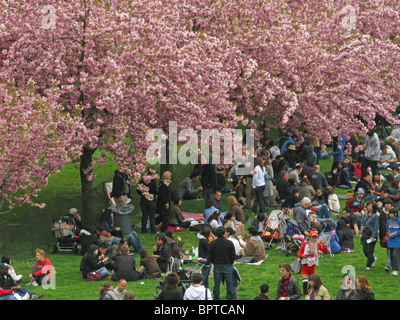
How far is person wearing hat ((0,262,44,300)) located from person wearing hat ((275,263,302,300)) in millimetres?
6135

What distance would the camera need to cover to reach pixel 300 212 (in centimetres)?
2530

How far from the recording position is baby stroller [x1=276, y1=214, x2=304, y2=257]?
2481 cm

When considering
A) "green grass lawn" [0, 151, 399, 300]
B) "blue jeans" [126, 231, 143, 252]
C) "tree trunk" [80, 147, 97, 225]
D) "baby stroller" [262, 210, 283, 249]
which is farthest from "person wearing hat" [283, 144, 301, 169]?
"blue jeans" [126, 231, 143, 252]

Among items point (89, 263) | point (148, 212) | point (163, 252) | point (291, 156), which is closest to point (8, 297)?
point (89, 263)

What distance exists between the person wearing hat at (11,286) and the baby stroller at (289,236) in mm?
7649

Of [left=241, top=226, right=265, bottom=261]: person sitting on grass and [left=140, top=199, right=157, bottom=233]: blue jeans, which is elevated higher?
[left=140, top=199, right=157, bottom=233]: blue jeans

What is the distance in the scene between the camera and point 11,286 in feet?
68.3

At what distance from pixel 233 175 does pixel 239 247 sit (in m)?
9.95

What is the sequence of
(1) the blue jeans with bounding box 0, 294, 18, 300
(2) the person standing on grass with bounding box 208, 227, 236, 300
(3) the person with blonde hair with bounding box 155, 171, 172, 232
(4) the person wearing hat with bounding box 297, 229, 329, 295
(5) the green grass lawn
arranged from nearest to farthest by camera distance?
(2) the person standing on grass with bounding box 208, 227, 236, 300
(1) the blue jeans with bounding box 0, 294, 18, 300
(4) the person wearing hat with bounding box 297, 229, 329, 295
(5) the green grass lawn
(3) the person with blonde hair with bounding box 155, 171, 172, 232

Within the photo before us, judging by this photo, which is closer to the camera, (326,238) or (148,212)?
(326,238)

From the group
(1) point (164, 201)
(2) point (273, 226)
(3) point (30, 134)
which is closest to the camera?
(3) point (30, 134)

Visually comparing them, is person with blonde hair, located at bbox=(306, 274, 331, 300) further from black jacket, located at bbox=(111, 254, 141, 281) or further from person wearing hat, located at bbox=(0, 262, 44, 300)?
person wearing hat, located at bbox=(0, 262, 44, 300)

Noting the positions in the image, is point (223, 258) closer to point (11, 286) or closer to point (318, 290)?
point (318, 290)

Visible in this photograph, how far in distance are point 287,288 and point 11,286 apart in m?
6.87
